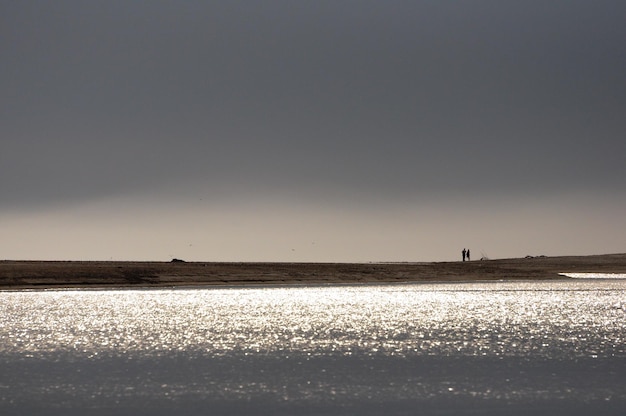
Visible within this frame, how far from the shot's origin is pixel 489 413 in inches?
916

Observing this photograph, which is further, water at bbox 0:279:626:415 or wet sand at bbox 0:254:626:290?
wet sand at bbox 0:254:626:290

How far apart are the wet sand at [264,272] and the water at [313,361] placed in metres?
29.6

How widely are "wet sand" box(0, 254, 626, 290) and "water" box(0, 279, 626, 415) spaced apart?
29611 mm

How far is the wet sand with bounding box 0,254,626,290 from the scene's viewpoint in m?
93.9

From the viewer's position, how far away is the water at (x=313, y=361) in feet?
81.6

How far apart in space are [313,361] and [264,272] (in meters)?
78.4

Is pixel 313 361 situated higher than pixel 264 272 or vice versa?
pixel 264 272

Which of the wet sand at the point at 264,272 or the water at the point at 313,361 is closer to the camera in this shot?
the water at the point at 313,361

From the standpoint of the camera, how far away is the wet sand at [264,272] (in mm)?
93938

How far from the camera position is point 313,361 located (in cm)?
3462

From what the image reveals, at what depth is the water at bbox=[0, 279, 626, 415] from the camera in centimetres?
2488

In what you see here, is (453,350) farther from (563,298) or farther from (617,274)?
(617,274)

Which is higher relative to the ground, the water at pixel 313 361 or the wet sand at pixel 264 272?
the wet sand at pixel 264 272

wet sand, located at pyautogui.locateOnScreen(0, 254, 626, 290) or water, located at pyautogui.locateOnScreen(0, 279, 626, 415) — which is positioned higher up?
wet sand, located at pyautogui.locateOnScreen(0, 254, 626, 290)
